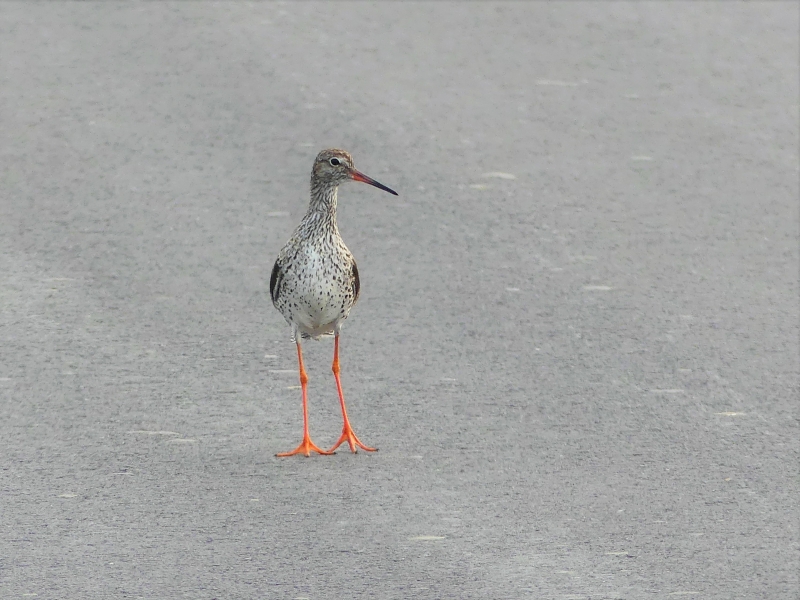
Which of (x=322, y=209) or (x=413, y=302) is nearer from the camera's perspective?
(x=322, y=209)

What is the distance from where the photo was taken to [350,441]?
676cm

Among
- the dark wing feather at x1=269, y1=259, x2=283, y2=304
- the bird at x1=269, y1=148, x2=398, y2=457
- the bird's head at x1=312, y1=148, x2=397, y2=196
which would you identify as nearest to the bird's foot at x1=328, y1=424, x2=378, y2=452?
the bird at x1=269, y1=148, x2=398, y2=457

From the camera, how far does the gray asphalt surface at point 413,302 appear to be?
586 centimetres

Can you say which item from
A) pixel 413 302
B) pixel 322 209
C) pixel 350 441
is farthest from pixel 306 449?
pixel 413 302

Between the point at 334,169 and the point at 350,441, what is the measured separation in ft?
A: 4.70

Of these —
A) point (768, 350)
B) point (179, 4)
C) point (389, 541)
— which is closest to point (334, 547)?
point (389, 541)

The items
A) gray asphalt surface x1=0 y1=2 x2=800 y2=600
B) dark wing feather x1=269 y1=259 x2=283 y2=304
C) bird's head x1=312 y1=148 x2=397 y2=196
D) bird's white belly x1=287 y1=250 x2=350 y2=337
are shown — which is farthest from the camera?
bird's head x1=312 y1=148 x2=397 y2=196

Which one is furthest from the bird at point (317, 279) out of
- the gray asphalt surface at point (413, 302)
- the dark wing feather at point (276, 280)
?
the gray asphalt surface at point (413, 302)

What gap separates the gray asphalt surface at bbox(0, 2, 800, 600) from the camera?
5.86m

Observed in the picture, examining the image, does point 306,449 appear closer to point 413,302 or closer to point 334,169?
point 334,169

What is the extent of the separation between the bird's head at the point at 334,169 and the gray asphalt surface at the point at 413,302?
1.06 meters

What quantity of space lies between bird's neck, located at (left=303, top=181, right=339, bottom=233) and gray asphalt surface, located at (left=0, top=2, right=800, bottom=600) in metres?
0.94

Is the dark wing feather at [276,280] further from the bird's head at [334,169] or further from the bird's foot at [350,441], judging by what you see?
the bird's foot at [350,441]

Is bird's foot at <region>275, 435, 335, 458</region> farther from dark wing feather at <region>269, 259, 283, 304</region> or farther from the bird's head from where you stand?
the bird's head
